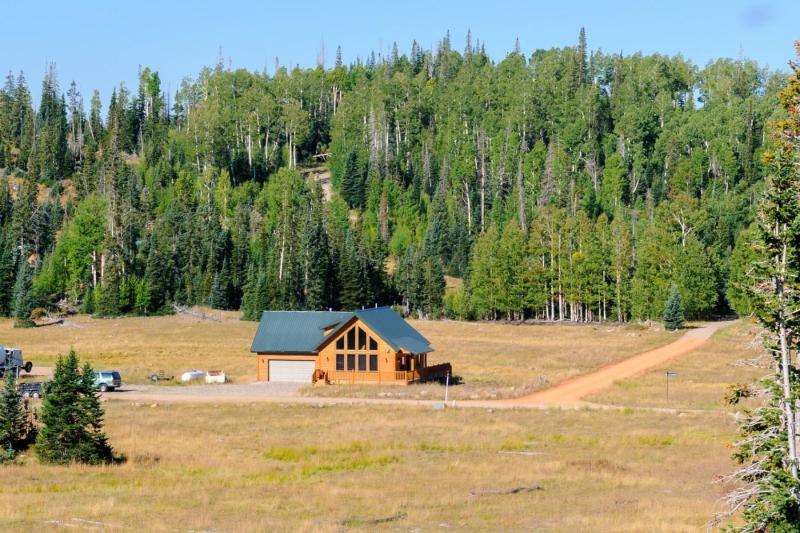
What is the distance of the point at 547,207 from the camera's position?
126000 mm

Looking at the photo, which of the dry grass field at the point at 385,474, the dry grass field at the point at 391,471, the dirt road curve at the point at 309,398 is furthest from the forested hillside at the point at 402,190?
the dry grass field at the point at 385,474

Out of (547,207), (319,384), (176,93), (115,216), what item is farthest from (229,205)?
(319,384)

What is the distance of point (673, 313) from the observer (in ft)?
313

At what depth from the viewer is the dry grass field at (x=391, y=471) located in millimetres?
27234

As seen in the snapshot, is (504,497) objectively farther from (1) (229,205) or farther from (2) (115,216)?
(1) (229,205)

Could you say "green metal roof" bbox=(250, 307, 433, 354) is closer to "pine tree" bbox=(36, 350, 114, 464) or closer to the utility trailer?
the utility trailer

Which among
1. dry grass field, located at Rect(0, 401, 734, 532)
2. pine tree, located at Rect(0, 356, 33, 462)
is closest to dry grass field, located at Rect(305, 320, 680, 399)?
dry grass field, located at Rect(0, 401, 734, 532)

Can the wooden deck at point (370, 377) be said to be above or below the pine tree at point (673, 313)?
below

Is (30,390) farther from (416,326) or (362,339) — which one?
(416,326)

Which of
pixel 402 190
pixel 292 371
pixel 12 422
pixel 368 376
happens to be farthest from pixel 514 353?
pixel 402 190

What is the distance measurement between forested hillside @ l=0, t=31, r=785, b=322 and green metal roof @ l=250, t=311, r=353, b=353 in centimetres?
4345

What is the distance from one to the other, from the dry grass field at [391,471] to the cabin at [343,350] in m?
3.43

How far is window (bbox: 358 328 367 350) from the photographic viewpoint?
6269 centimetres

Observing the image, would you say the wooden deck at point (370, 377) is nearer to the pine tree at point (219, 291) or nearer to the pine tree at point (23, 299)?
the pine tree at point (23, 299)
